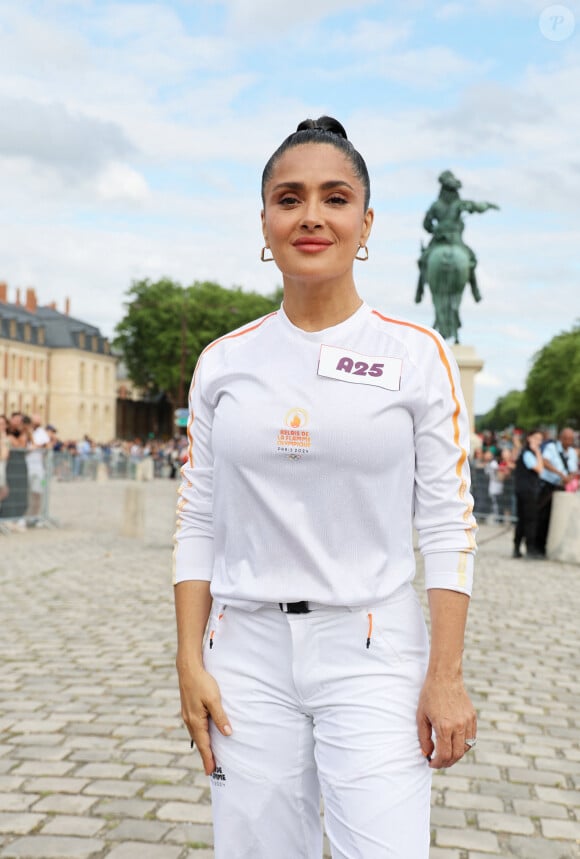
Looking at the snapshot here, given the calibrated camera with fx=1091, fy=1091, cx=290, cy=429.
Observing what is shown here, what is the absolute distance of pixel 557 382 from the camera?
302ft

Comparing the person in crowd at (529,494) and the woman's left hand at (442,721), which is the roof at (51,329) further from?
the woman's left hand at (442,721)

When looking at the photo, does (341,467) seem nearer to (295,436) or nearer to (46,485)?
(295,436)

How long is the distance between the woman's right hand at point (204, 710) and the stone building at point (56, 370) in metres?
88.9

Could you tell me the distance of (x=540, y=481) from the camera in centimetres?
1650

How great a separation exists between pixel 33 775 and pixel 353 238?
11.2ft

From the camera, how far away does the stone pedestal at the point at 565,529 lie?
15.8 m

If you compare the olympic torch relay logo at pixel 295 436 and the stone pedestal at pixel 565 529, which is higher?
the olympic torch relay logo at pixel 295 436

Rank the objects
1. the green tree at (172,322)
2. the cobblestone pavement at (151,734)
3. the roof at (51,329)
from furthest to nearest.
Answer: the roof at (51,329)
the green tree at (172,322)
the cobblestone pavement at (151,734)

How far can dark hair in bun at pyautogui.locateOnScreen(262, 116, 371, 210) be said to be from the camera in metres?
2.31

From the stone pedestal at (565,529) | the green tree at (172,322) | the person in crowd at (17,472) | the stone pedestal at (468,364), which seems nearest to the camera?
the stone pedestal at (565,529)

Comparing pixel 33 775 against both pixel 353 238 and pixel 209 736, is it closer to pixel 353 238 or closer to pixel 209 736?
pixel 209 736

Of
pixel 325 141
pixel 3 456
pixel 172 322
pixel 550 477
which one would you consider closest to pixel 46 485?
pixel 3 456

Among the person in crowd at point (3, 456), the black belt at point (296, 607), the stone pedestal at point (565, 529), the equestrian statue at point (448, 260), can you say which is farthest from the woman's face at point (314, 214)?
the equestrian statue at point (448, 260)

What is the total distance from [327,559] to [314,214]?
71 centimetres
